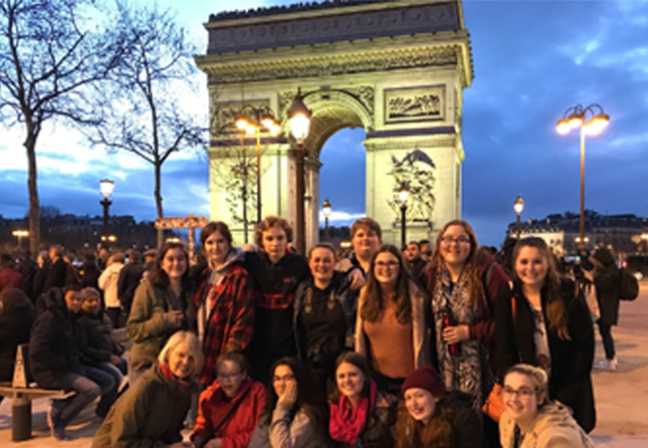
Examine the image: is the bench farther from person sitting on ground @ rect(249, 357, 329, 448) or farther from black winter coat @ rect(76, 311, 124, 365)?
person sitting on ground @ rect(249, 357, 329, 448)

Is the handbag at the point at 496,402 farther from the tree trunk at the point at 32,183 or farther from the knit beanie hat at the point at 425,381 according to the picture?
the tree trunk at the point at 32,183

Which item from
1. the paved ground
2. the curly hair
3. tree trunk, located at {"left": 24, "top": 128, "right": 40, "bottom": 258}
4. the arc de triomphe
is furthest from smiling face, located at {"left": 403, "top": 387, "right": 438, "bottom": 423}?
the arc de triomphe

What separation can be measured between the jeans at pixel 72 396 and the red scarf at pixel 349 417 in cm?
266

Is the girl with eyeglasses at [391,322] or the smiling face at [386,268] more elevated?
the smiling face at [386,268]

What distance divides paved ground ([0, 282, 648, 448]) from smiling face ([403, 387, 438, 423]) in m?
2.13

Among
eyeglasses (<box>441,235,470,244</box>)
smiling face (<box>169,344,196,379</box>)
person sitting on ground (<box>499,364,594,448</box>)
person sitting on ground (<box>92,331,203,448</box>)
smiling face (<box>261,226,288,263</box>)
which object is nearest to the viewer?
person sitting on ground (<box>499,364,594,448</box>)

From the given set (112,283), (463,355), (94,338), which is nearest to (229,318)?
(463,355)

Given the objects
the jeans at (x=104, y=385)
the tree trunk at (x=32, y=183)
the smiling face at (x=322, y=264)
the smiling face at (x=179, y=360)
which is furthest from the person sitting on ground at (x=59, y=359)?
the tree trunk at (x=32, y=183)

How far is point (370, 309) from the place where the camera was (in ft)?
11.9

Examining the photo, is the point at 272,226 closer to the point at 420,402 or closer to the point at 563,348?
the point at 420,402

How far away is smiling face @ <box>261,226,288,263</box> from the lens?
4.00m

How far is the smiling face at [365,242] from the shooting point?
4.07m

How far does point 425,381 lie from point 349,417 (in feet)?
2.04

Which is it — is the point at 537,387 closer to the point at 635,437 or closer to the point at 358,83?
the point at 635,437
